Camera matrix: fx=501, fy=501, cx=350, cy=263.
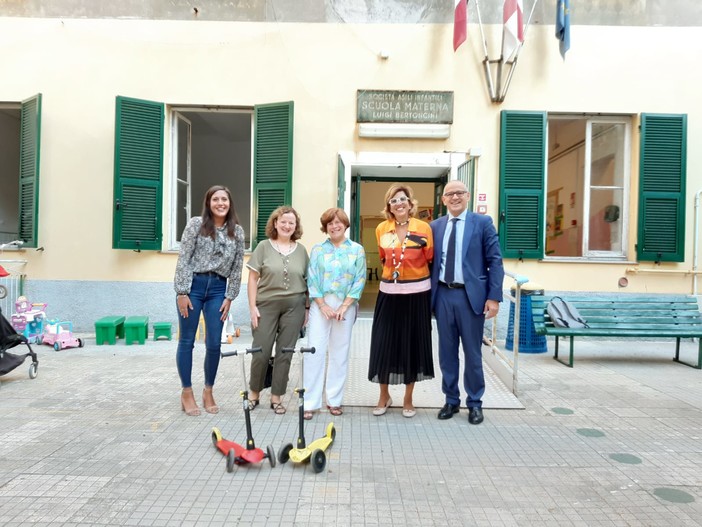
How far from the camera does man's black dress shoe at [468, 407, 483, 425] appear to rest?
3928mm

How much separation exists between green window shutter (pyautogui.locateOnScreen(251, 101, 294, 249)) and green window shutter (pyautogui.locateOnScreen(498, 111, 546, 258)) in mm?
3187

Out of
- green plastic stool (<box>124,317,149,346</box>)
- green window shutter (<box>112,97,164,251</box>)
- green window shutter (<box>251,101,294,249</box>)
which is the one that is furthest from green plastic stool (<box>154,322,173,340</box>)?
green window shutter (<box>251,101,294,249</box>)

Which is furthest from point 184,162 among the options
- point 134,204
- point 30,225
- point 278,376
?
point 278,376

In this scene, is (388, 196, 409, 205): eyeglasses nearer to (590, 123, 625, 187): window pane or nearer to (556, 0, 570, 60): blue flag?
(556, 0, 570, 60): blue flag

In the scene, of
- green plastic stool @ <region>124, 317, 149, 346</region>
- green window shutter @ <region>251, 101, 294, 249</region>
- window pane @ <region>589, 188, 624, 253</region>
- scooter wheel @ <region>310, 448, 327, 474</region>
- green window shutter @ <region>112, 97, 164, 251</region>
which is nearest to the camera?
scooter wheel @ <region>310, 448, 327, 474</region>

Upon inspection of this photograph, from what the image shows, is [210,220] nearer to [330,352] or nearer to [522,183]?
[330,352]

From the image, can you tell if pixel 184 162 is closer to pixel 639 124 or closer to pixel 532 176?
pixel 532 176

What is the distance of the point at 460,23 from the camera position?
7223 millimetres

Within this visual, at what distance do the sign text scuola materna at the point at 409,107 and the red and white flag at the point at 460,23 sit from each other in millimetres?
754

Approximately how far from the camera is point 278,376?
161 inches

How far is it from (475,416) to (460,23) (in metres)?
5.74

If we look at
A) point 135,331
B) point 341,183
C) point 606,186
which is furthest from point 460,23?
point 135,331

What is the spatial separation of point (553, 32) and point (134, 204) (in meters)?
6.77

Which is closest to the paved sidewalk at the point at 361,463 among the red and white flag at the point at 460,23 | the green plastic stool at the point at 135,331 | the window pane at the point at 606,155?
the green plastic stool at the point at 135,331
